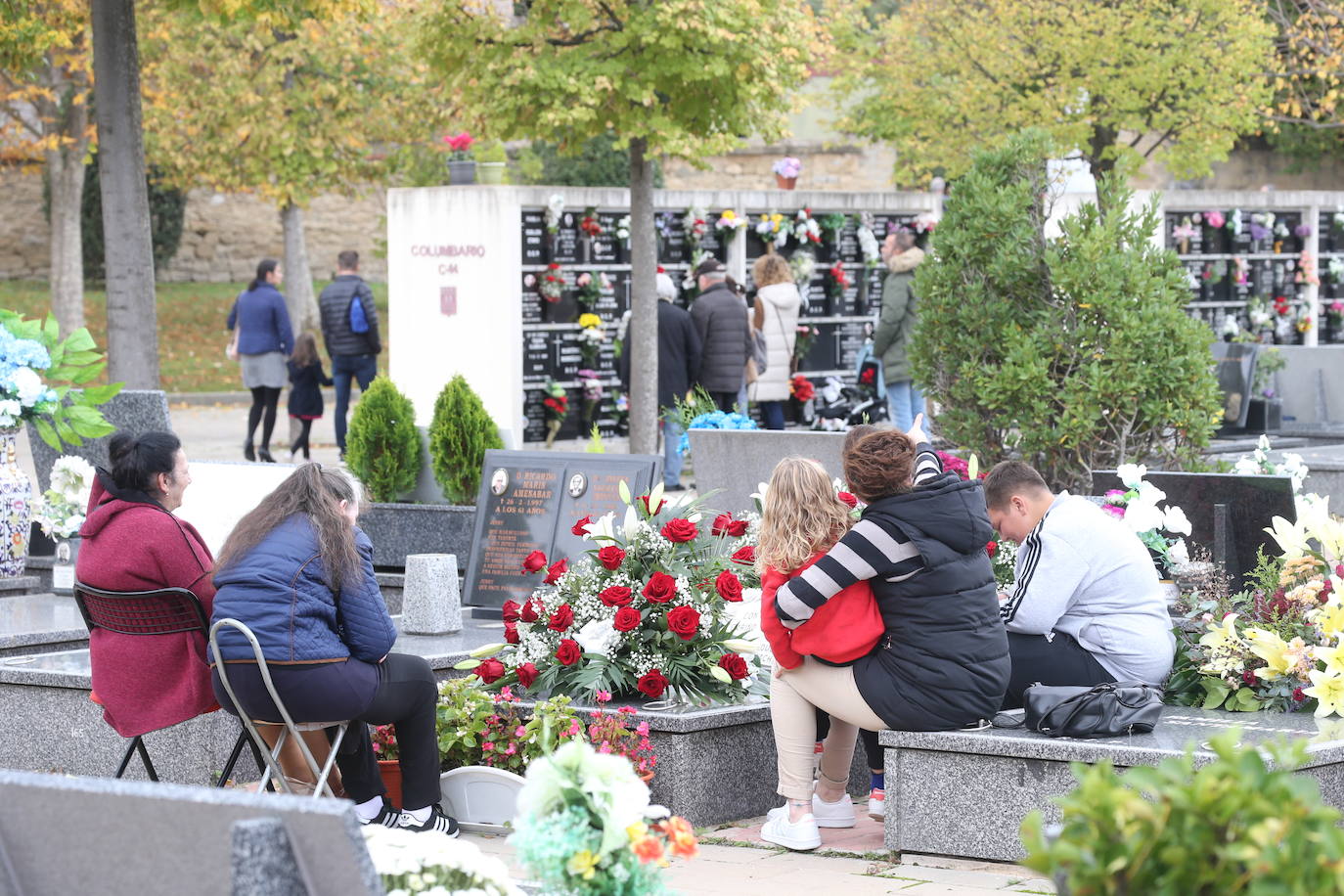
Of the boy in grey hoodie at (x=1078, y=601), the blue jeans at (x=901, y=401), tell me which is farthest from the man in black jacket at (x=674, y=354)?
the boy in grey hoodie at (x=1078, y=601)

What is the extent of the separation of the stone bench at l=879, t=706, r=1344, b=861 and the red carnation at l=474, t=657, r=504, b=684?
4.77 ft

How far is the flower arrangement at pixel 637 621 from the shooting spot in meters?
6.37

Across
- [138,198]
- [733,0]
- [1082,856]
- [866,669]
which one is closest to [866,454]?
[866,669]

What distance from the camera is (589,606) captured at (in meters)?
6.58

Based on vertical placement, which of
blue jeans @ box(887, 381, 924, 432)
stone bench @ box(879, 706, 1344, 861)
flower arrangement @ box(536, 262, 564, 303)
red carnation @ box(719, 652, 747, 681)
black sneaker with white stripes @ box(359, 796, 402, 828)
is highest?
flower arrangement @ box(536, 262, 564, 303)

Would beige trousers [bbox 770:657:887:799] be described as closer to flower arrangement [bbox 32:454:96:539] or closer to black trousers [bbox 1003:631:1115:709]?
black trousers [bbox 1003:631:1115:709]

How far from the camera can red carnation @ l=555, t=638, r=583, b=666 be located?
21.0 feet

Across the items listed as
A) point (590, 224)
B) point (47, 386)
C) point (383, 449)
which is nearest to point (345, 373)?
point (590, 224)

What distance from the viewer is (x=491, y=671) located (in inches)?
257

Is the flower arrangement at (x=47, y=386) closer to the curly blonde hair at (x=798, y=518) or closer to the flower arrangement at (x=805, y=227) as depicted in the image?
the curly blonde hair at (x=798, y=518)

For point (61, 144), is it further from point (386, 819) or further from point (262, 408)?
point (386, 819)

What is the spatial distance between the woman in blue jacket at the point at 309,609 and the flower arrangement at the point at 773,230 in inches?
479

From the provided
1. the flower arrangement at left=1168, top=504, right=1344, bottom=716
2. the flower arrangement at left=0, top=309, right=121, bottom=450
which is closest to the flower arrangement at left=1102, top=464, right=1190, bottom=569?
the flower arrangement at left=1168, top=504, right=1344, bottom=716

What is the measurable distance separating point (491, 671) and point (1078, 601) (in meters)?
2.00
